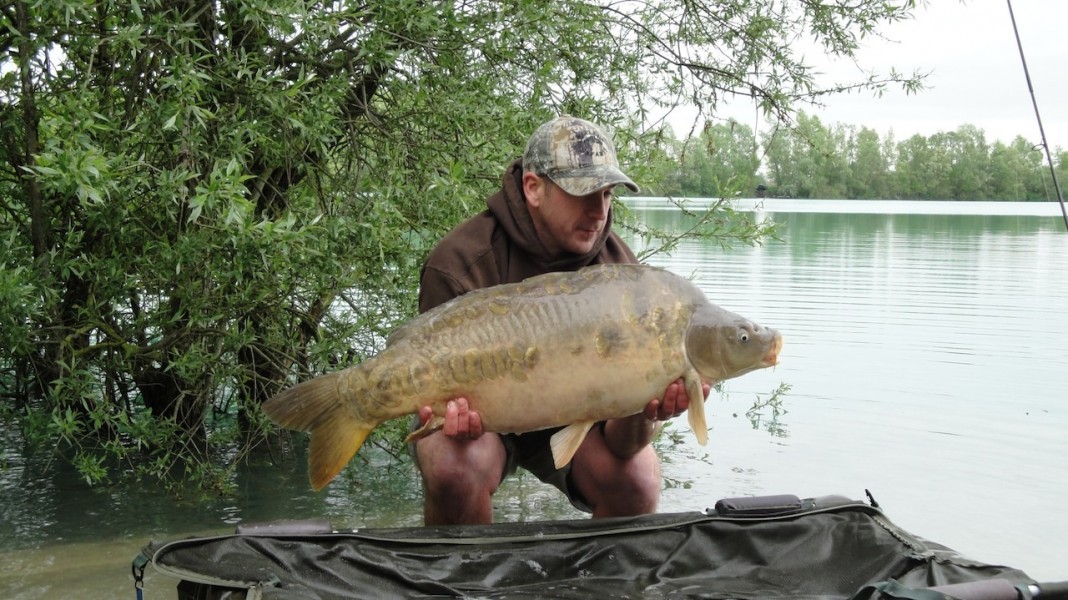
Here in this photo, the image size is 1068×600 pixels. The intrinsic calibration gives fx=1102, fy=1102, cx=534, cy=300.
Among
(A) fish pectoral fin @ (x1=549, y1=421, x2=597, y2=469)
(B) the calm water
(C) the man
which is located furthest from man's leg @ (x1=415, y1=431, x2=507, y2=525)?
(B) the calm water

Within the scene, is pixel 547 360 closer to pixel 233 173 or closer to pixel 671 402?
pixel 671 402

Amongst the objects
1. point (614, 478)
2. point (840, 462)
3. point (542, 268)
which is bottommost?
point (840, 462)

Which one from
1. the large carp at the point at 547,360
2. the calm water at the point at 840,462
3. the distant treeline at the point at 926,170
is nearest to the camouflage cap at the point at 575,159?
the large carp at the point at 547,360

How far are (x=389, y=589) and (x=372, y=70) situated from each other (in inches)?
75.2

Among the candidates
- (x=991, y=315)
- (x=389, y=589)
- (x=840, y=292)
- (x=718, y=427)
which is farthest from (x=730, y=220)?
(x=840, y=292)

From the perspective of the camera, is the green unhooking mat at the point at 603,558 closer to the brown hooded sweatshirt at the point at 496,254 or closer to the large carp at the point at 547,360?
the large carp at the point at 547,360

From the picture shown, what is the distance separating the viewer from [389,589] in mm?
2014

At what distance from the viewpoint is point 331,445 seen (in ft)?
6.83

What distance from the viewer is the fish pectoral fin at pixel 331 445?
2080 millimetres

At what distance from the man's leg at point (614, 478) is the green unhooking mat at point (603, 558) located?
0.16m

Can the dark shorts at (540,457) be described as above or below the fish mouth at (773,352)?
below

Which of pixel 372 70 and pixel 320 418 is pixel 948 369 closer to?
pixel 372 70

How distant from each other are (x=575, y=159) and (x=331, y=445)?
2.54 feet

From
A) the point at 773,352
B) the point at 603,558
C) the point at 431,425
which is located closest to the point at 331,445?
the point at 431,425
